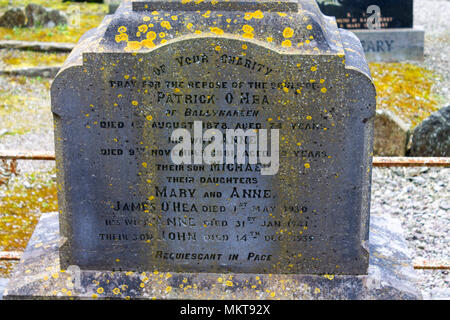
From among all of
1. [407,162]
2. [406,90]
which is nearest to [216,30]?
[407,162]

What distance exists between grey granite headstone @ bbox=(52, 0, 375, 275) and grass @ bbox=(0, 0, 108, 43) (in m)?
9.28

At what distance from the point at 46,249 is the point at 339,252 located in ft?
6.04

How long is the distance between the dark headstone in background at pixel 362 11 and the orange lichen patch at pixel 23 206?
6177 mm

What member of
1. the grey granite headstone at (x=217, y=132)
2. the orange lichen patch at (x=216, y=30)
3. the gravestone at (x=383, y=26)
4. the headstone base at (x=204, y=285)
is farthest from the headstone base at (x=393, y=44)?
the orange lichen patch at (x=216, y=30)

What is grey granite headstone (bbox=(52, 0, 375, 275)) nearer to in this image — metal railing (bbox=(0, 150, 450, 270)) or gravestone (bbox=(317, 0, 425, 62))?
metal railing (bbox=(0, 150, 450, 270))

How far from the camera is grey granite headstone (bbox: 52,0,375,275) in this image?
3672mm

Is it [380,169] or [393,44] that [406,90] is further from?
[380,169]

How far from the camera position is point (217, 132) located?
379cm

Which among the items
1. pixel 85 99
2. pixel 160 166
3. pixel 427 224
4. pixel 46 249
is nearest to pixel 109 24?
pixel 85 99

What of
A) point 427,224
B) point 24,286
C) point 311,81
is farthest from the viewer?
point 427,224

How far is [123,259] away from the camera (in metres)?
4.02

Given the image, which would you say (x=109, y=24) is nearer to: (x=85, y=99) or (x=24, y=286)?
(x=85, y=99)

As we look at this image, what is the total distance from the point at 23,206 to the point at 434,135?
4.68 meters

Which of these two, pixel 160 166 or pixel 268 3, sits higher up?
pixel 268 3
